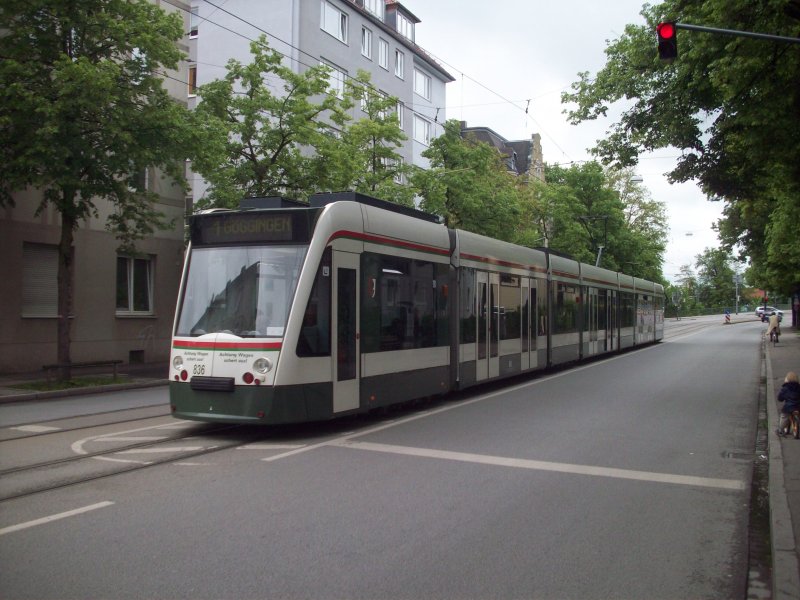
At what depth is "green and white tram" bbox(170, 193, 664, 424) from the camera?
878 centimetres

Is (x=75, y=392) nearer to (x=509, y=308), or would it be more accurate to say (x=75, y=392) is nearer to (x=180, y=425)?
(x=180, y=425)

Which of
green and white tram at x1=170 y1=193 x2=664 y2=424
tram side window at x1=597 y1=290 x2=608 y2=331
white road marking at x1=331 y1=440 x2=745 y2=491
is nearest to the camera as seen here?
white road marking at x1=331 y1=440 x2=745 y2=491

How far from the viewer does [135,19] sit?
16250 millimetres

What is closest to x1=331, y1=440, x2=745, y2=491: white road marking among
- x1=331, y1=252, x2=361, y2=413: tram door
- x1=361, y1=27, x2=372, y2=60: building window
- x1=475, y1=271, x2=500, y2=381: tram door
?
x1=331, y1=252, x2=361, y2=413: tram door

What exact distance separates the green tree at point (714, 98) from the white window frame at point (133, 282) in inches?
556

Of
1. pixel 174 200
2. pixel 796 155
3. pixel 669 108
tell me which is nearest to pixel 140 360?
pixel 174 200

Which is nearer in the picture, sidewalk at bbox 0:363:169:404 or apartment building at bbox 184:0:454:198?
sidewalk at bbox 0:363:169:404

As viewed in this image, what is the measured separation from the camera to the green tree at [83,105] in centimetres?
1444

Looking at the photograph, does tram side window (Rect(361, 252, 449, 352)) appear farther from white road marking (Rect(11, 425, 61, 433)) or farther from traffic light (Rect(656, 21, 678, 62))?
traffic light (Rect(656, 21, 678, 62))

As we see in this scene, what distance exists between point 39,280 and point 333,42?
18.8 m

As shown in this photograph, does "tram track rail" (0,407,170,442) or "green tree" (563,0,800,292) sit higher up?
"green tree" (563,0,800,292)

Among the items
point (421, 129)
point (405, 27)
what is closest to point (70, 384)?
point (421, 129)

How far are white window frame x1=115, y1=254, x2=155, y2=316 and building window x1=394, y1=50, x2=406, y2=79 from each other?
2121 centimetres

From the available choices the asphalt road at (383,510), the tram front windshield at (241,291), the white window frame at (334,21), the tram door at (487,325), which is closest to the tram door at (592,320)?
the tram door at (487,325)
